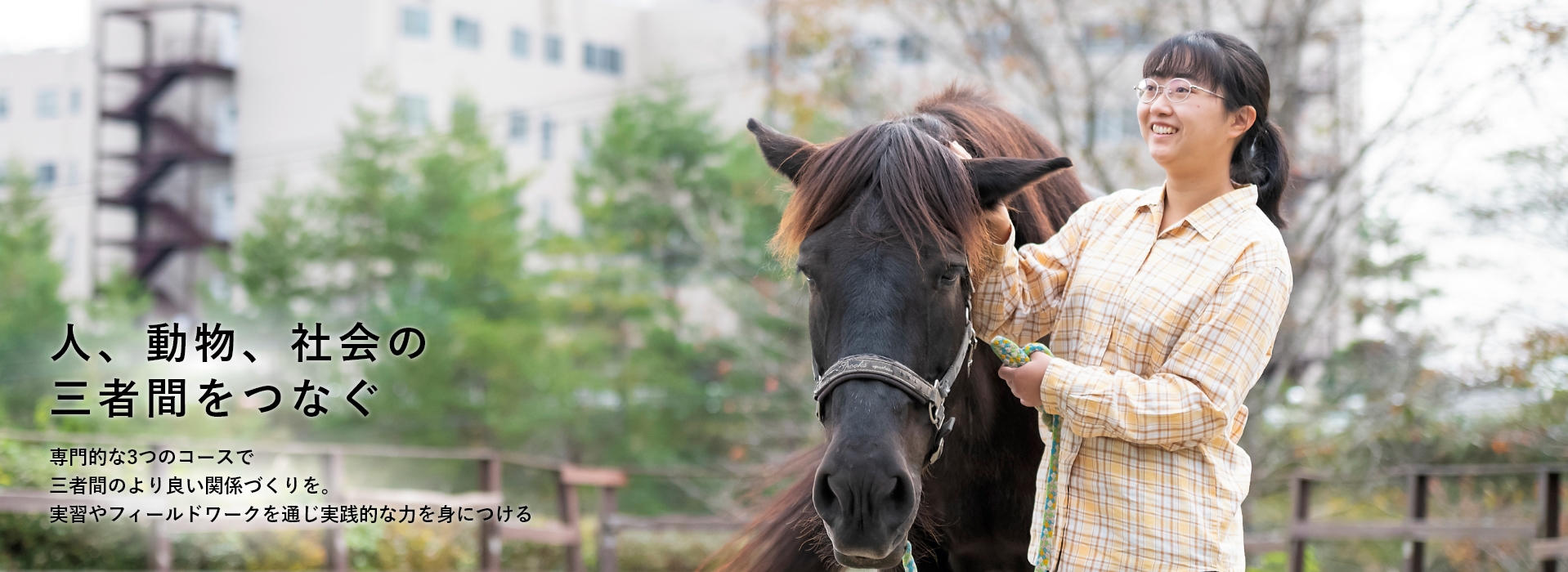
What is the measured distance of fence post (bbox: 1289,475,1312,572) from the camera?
698 centimetres

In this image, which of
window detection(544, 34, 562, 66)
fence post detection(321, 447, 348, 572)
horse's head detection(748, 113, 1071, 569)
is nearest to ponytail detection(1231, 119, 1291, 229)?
horse's head detection(748, 113, 1071, 569)

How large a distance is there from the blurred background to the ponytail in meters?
0.81

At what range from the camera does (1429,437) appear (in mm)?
9820

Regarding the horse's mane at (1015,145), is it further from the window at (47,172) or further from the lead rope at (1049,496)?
the window at (47,172)

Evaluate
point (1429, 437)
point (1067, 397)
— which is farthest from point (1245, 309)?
point (1429, 437)

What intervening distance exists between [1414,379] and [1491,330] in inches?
49.8

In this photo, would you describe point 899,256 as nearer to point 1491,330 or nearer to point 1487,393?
point 1491,330

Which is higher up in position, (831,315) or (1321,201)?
(1321,201)

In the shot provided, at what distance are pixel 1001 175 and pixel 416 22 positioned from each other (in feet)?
91.7

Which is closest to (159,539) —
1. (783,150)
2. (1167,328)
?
(783,150)

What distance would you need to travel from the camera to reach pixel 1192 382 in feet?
6.32

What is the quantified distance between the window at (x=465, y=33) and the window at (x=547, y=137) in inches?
103

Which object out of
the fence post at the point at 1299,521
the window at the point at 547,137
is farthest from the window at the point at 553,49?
the fence post at the point at 1299,521

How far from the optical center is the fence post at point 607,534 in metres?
8.61
